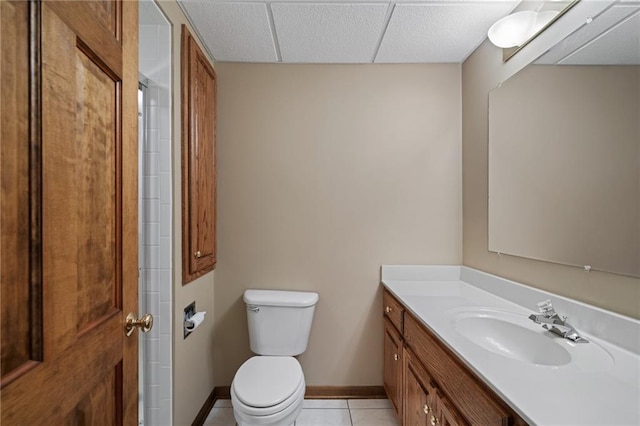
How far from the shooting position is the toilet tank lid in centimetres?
207

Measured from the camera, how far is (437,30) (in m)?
1.86

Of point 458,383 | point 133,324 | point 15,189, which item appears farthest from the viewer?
point 458,383

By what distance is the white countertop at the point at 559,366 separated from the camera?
73 cm

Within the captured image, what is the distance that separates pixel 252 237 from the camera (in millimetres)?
2268

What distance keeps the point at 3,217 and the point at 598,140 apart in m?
1.68

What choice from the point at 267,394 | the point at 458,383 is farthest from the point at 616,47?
the point at 267,394

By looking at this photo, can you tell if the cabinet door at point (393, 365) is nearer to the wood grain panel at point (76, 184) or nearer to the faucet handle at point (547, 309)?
the faucet handle at point (547, 309)

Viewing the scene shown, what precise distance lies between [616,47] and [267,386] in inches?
78.4

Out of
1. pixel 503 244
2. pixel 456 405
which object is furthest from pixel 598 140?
pixel 456 405

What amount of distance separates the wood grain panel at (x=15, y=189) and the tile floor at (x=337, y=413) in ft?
5.87

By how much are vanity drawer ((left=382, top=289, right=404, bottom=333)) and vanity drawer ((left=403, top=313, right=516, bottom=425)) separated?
0.80 feet

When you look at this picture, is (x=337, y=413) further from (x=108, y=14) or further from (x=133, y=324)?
(x=108, y=14)

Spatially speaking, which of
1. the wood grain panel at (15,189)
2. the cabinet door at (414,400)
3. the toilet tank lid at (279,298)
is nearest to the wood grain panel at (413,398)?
the cabinet door at (414,400)

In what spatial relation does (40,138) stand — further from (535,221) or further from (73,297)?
(535,221)
